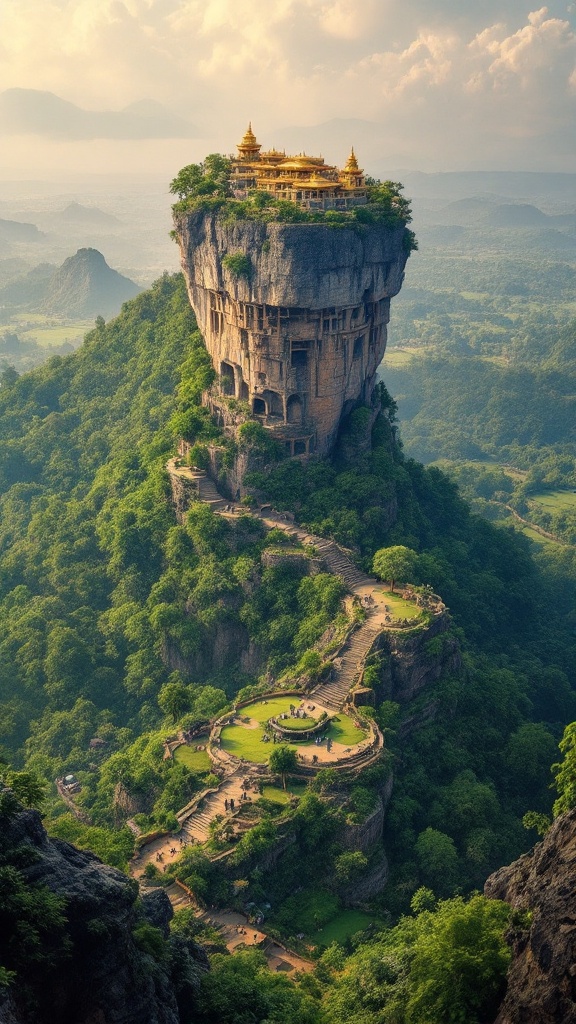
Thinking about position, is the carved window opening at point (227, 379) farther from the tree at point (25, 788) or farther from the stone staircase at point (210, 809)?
the tree at point (25, 788)

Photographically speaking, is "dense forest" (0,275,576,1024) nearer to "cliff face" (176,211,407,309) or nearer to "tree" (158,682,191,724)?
"tree" (158,682,191,724)

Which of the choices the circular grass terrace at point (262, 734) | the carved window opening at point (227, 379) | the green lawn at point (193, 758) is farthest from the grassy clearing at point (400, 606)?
the carved window opening at point (227, 379)

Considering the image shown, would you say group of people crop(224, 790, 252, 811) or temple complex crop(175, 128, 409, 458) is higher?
temple complex crop(175, 128, 409, 458)

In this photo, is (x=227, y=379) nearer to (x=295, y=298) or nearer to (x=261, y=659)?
(x=295, y=298)

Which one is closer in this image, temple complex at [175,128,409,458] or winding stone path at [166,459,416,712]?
winding stone path at [166,459,416,712]

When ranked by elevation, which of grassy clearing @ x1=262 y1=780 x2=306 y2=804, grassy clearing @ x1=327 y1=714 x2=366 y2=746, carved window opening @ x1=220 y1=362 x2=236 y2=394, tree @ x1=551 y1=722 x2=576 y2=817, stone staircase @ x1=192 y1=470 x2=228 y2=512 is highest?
carved window opening @ x1=220 y1=362 x2=236 y2=394

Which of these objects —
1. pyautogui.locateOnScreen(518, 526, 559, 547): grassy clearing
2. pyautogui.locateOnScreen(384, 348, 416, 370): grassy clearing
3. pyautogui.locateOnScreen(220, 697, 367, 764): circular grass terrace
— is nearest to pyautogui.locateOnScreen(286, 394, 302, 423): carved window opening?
pyautogui.locateOnScreen(220, 697, 367, 764): circular grass terrace
